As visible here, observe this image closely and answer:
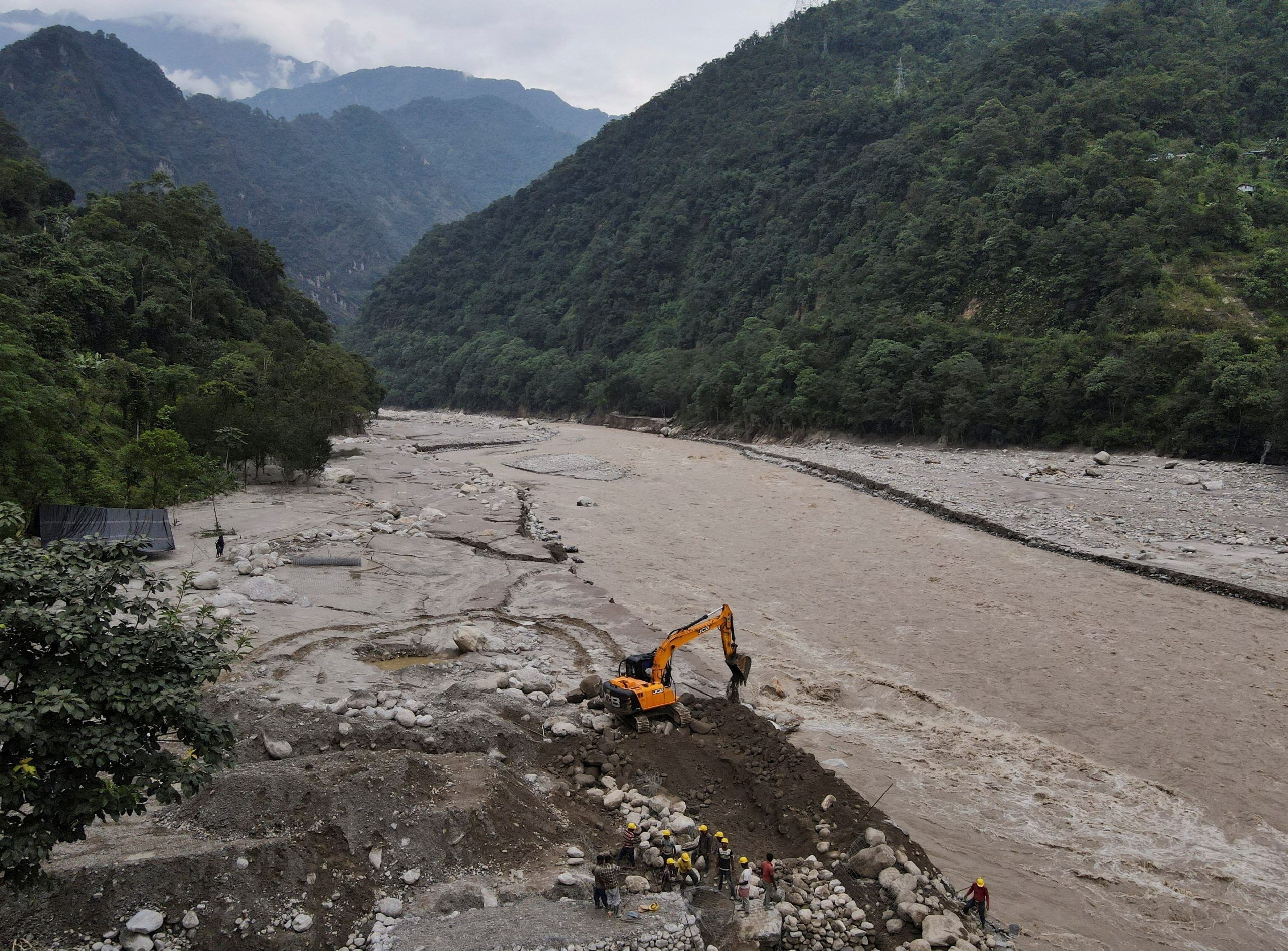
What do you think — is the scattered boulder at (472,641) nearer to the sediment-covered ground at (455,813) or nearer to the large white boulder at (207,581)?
the sediment-covered ground at (455,813)

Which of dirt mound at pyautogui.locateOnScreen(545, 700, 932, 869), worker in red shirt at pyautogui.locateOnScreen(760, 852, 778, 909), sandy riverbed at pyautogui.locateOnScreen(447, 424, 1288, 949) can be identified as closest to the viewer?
worker in red shirt at pyautogui.locateOnScreen(760, 852, 778, 909)

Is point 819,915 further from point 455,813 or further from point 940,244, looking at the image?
point 940,244

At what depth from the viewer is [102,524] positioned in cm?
1852

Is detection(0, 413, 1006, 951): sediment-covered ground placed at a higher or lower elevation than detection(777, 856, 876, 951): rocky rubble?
higher

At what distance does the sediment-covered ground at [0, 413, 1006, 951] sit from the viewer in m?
7.01

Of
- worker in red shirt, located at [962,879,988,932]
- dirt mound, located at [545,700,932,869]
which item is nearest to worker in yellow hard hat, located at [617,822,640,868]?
dirt mound, located at [545,700,932,869]

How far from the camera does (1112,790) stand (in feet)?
36.8

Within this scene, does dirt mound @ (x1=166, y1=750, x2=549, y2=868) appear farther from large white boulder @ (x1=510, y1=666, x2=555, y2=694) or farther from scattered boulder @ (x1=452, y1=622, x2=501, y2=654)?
scattered boulder @ (x1=452, y1=622, x2=501, y2=654)

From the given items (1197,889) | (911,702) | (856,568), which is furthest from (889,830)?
(856,568)

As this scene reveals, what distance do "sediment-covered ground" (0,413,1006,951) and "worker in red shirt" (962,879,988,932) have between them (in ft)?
0.67

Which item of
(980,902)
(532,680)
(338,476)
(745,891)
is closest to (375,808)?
(745,891)

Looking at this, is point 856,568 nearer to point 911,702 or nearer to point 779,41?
point 911,702

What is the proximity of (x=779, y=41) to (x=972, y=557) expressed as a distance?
13045 centimetres

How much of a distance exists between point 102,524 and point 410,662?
10405 mm
